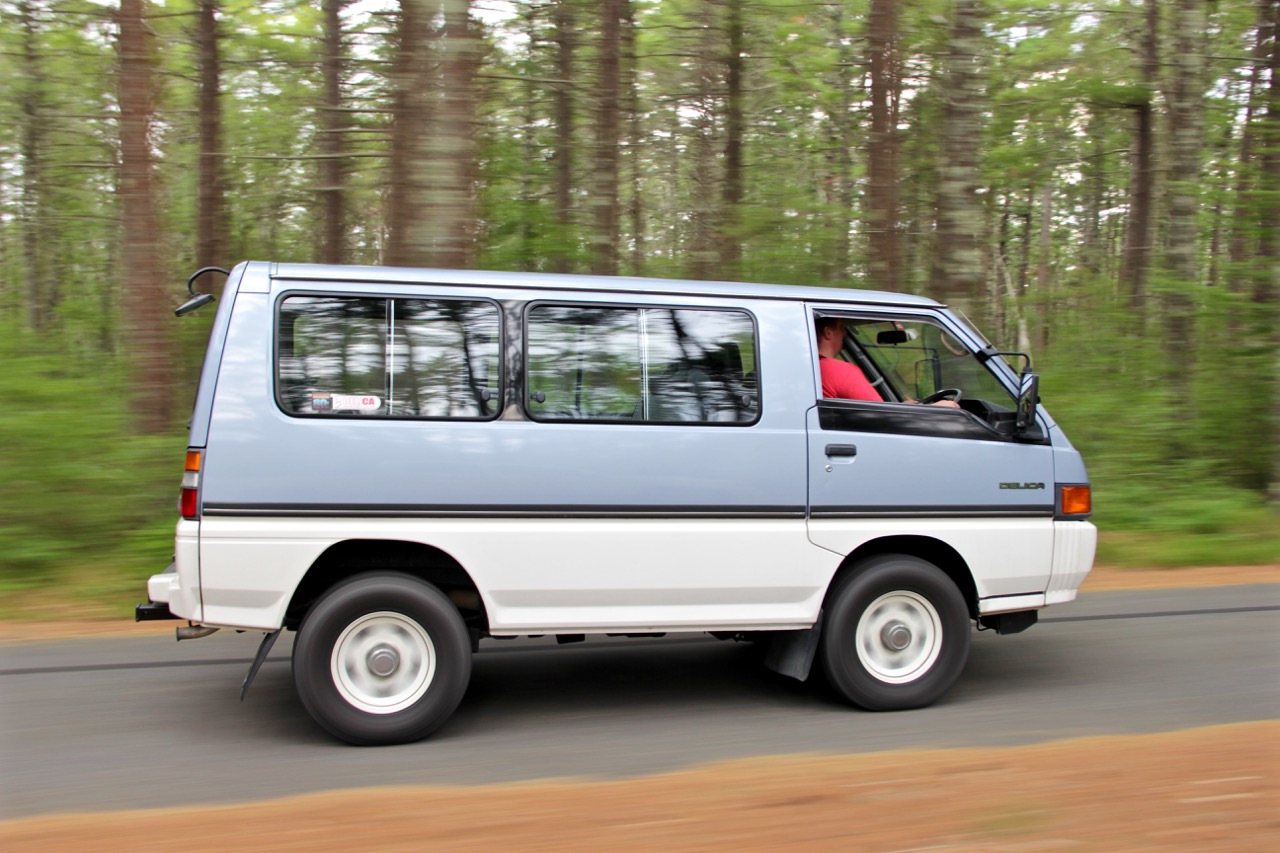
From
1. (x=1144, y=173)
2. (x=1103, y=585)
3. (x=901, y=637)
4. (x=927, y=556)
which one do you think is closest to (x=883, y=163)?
(x=1103, y=585)

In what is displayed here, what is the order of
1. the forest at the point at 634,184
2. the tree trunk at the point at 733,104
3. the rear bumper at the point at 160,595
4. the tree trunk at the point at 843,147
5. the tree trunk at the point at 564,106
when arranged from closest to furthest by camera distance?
the rear bumper at the point at 160,595, the forest at the point at 634,184, the tree trunk at the point at 843,147, the tree trunk at the point at 564,106, the tree trunk at the point at 733,104

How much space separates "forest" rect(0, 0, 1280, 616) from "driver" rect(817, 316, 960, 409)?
3450mm

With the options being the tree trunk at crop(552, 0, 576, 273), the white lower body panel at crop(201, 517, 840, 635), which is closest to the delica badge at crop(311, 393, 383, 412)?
the white lower body panel at crop(201, 517, 840, 635)

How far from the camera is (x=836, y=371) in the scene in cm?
527

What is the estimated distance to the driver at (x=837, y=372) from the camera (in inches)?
206

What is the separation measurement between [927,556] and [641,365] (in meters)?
1.84

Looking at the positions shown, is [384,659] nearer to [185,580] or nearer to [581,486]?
[185,580]

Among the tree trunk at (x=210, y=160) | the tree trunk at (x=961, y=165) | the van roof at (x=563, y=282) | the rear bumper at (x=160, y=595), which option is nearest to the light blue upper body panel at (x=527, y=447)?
the van roof at (x=563, y=282)

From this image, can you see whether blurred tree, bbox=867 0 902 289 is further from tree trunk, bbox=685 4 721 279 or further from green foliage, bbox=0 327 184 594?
green foliage, bbox=0 327 184 594

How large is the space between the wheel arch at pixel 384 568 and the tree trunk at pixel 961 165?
6.91 m

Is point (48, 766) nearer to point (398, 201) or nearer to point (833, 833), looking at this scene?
point (833, 833)

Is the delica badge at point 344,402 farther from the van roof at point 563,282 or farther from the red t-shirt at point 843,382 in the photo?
the red t-shirt at point 843,382

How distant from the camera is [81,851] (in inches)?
137

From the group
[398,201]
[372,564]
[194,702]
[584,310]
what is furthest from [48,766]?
[398,201]
